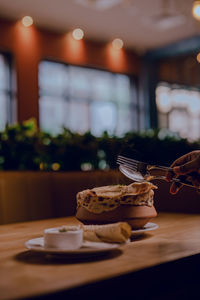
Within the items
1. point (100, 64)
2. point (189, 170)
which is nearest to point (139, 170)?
point (189, 170)

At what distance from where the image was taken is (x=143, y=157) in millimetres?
2619

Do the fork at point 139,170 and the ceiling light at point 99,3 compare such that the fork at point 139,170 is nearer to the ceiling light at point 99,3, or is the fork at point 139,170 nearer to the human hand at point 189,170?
the human hand at point 189,170

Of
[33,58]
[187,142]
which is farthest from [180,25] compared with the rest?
[187,142]

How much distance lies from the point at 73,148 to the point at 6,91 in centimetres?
498

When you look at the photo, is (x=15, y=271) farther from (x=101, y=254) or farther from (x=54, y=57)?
(x=54, y=57)

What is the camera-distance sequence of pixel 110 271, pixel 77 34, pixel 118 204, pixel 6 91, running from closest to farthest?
pixel 110 271 → pixel 118 204 → pixel 6 91 → pixel 77 34

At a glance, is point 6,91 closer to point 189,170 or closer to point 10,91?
point 10,91

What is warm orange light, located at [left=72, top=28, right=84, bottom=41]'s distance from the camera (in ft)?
27.3

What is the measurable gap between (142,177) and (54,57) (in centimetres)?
723

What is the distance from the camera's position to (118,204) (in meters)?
1.22

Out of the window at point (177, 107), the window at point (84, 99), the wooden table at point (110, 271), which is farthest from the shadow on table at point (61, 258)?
the window at point (177, 107)

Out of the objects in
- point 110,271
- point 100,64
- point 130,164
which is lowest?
point 110,271

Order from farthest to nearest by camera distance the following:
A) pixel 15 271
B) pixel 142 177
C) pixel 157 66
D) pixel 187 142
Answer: pixel 157 66
pixel 187 142
pixel 142 177
pixel 15 271

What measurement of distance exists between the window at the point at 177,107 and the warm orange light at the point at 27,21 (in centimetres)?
377
